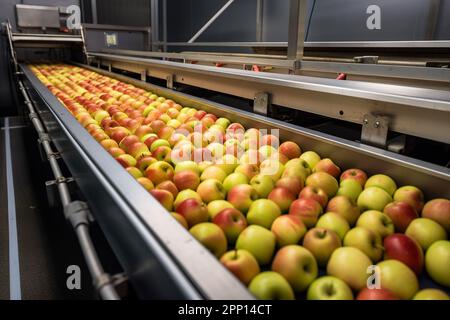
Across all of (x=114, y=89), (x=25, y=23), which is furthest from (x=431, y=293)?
(x=25, y=23)

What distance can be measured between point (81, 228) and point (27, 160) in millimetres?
3479

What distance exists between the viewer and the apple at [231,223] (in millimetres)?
1000

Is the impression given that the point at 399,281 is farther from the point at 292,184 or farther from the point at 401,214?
the point at 292,184

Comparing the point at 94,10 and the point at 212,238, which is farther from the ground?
the point at 94,10

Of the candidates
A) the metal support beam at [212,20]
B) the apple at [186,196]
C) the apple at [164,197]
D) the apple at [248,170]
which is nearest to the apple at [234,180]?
the apple at [248,170]

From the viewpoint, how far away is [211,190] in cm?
122

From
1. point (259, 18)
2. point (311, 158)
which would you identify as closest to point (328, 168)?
point (311, 158)

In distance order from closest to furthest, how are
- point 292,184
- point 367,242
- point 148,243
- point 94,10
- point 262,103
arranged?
point 148,243
point 367,242
point 292,184
point 262,103
point 94,10

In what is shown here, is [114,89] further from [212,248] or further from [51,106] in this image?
[212,248]

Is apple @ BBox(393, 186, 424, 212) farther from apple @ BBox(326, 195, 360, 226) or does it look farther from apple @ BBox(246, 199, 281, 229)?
apple @ BBox(246, 199, 281, 229)

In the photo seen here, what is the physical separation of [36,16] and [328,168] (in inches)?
259

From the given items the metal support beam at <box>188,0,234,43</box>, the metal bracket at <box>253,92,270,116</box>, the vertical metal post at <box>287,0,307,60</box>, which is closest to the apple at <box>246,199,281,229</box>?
the metal bracket at <box>253,92,270,116</box>

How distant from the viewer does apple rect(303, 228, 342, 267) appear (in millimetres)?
914

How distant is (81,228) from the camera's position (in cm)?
97
